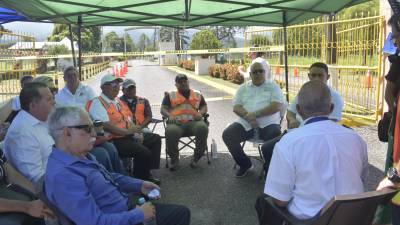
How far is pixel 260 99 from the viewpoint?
19.1 feet

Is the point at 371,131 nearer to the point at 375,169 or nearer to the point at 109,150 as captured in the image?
the point at 375,169

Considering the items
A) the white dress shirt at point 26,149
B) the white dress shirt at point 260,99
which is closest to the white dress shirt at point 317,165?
the white dress shirt at point 26,149

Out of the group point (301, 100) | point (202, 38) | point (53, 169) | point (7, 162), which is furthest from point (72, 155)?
point (202, 38)

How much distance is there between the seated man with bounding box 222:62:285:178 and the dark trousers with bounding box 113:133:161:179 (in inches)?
39.2

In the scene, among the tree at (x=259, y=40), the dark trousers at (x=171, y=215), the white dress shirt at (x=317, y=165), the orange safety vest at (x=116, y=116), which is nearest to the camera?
the white dress shirt at (x=317, y=165)

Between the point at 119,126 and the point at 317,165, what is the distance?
344 centimetres

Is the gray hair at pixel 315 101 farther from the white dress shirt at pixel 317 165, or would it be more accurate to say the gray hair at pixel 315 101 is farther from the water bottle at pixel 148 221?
the water bottle at pixel 148 221

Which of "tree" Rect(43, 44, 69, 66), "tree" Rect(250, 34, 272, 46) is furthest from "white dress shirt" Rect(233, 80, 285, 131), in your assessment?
"tree" Rect(43, 44, 69, 66)

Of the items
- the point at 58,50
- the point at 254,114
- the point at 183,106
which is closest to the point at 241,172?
the point at 254,114

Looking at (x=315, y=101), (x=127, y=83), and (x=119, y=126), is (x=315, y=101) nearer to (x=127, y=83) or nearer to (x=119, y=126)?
(x=119, y=126)

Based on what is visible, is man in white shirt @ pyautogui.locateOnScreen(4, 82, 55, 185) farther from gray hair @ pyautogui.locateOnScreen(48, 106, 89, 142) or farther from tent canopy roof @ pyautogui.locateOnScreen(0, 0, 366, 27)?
tent canopy roof @ pyautogui.locateOnScreen(0, 0, 366, 27)

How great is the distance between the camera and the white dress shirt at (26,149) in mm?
3225

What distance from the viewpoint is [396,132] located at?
2533 millimetres

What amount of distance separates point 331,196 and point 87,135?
1520mm
